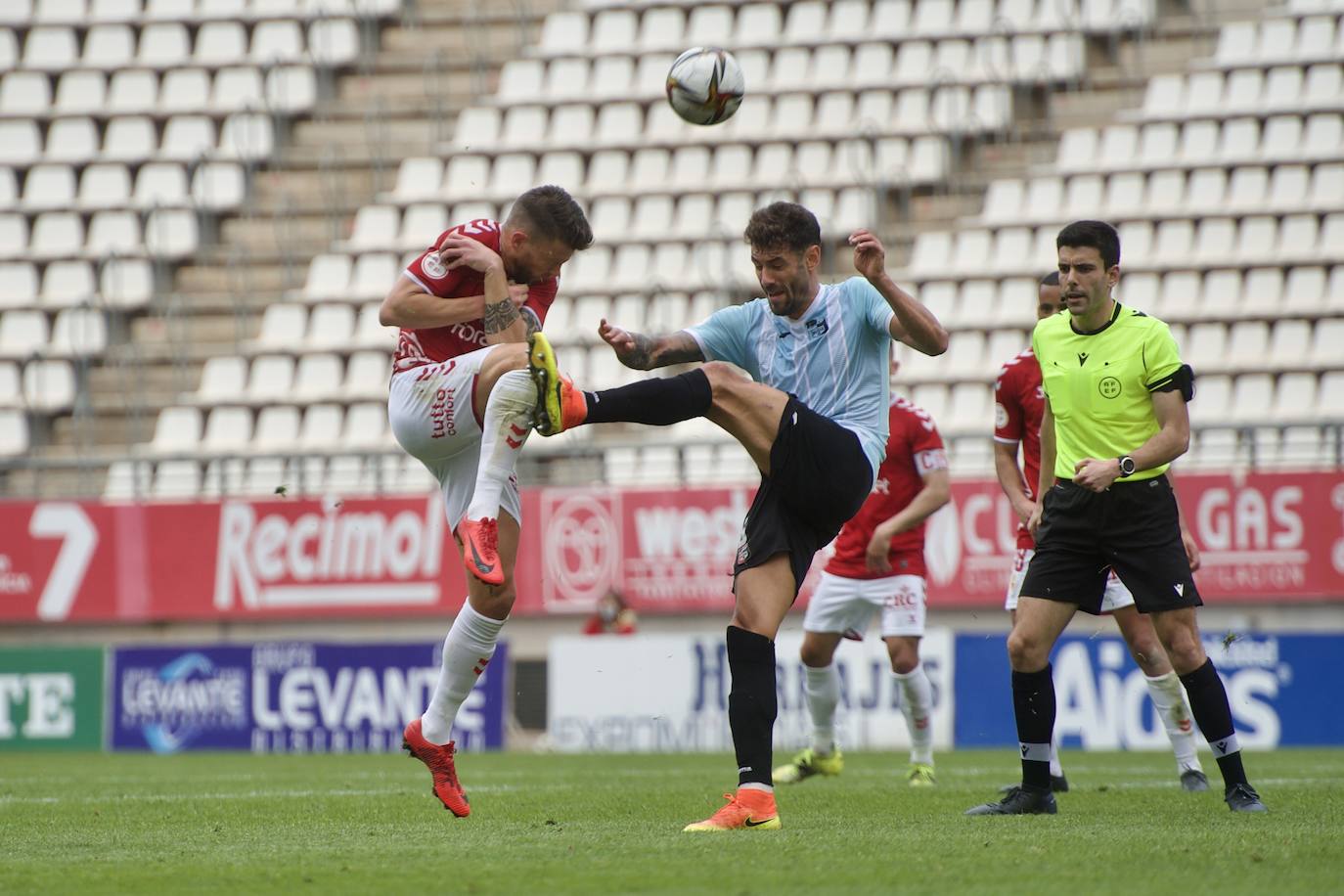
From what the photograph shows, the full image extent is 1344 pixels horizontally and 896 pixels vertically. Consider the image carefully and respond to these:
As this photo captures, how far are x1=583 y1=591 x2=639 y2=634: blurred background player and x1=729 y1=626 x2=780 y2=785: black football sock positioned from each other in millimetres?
10261

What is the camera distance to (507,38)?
2569 centimetres

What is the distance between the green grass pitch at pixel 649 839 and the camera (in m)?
5.34

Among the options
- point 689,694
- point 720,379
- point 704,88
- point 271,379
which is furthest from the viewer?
point 271,379

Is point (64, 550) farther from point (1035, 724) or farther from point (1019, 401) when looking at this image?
point (1035, 724)

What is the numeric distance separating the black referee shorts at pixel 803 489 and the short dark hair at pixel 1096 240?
1282 mm

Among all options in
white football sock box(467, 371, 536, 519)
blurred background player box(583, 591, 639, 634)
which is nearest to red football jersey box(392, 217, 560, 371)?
white football sock box(467, 371, 536, 519)

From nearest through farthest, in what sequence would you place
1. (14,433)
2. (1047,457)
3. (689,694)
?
(1047,457) < (689,694) < (14,433)

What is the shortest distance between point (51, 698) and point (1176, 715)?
12.3m

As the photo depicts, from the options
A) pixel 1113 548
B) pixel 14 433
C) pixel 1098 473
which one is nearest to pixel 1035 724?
pixel 1113 548

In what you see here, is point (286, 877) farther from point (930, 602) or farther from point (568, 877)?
point (930, 602)

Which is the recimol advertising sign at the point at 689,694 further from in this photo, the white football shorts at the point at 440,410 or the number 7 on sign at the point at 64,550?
the white football shorts at the point at 440,410

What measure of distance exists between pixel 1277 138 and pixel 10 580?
47.6 feet

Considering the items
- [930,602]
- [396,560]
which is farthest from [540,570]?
[930,602]

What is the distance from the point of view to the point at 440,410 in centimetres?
750
